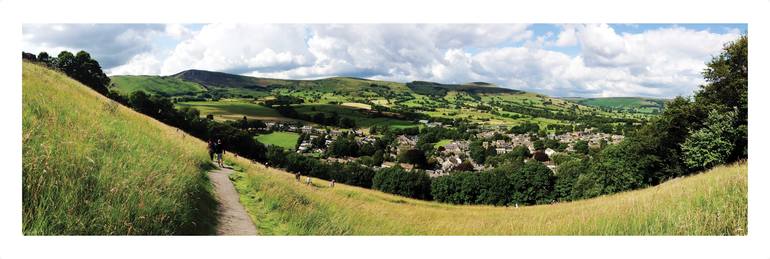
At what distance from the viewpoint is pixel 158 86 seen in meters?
39.6

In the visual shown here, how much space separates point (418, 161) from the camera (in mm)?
48781

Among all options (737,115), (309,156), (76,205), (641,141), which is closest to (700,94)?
(737,115)

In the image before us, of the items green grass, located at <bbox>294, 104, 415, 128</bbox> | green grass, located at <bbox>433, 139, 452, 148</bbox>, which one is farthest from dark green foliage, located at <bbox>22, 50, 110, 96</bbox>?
green grass, located at <bbox>433, 139, 452, 148</bbox>

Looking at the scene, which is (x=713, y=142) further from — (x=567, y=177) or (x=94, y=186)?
(x=567, y=177)

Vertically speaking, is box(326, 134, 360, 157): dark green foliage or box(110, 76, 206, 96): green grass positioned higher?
box(110, 76, 206, 96): green grass

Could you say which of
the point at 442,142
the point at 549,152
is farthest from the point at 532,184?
the point at 442,142

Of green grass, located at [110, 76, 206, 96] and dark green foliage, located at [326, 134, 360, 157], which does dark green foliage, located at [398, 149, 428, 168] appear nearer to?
dark green foliage, located at [326, 134, 360, 157]

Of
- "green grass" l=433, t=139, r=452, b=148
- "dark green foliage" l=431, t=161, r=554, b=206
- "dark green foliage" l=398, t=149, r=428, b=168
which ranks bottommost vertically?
"dark green foliage" l=431, t=161, r=554, b=206

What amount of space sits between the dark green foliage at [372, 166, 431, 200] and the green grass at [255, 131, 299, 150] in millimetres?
14177

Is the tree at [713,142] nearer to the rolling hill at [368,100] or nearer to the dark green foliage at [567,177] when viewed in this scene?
the rolling hill at [368,100]

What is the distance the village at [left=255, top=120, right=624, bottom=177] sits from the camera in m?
32.9

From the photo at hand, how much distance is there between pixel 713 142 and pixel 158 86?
4371cm

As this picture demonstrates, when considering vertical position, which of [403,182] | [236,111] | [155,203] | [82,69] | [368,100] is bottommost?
[403,182]

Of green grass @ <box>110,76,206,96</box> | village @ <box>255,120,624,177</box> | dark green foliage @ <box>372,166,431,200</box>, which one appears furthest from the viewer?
dark green foliage @ <box>372,166,431,200</box>
